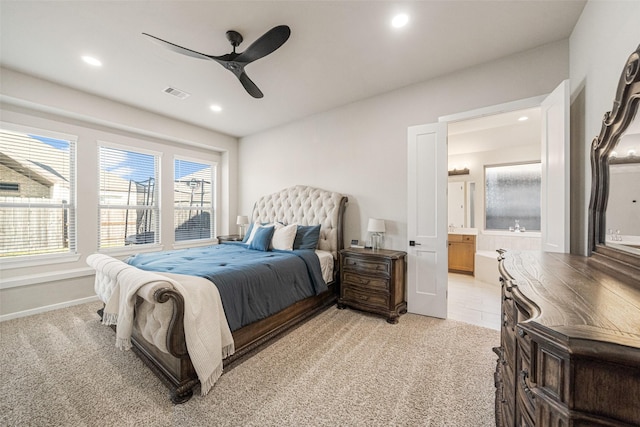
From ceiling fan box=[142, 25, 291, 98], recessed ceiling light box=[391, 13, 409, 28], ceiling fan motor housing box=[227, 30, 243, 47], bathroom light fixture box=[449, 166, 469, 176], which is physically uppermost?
recessed ceiling light box=[391, 13, 409, 28]

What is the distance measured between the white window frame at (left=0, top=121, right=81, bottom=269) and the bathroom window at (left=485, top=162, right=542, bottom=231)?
7498 millimetres

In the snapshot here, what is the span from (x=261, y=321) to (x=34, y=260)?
132 inches

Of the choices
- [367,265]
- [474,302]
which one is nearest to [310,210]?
[367,265]

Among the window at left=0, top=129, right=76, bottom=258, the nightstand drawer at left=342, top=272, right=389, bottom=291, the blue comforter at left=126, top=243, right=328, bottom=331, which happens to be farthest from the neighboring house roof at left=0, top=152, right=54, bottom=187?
the nightstand drawer at left=342, top=272, right=389, bottom=291

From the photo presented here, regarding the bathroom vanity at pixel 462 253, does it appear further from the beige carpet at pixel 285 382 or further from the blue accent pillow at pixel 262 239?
the blue accent pillow at pixel 262 239

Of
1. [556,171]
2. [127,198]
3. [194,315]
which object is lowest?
[194,315]

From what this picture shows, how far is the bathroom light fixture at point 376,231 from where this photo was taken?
3291 mm

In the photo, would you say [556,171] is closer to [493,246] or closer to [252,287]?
[252,287]

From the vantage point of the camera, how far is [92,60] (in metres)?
2.76

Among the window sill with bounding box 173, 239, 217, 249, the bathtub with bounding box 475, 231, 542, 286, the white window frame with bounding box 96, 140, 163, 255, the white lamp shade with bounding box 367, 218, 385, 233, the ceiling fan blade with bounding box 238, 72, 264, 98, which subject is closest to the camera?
the ceiling fan blade with bounding box 238, 72, 264, 98

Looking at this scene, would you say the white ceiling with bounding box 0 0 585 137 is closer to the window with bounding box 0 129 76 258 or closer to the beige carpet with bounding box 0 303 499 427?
the window with bounding box 0 129 76 258

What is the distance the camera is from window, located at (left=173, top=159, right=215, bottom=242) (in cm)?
484

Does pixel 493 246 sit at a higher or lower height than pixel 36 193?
lower

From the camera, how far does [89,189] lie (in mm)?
3707
